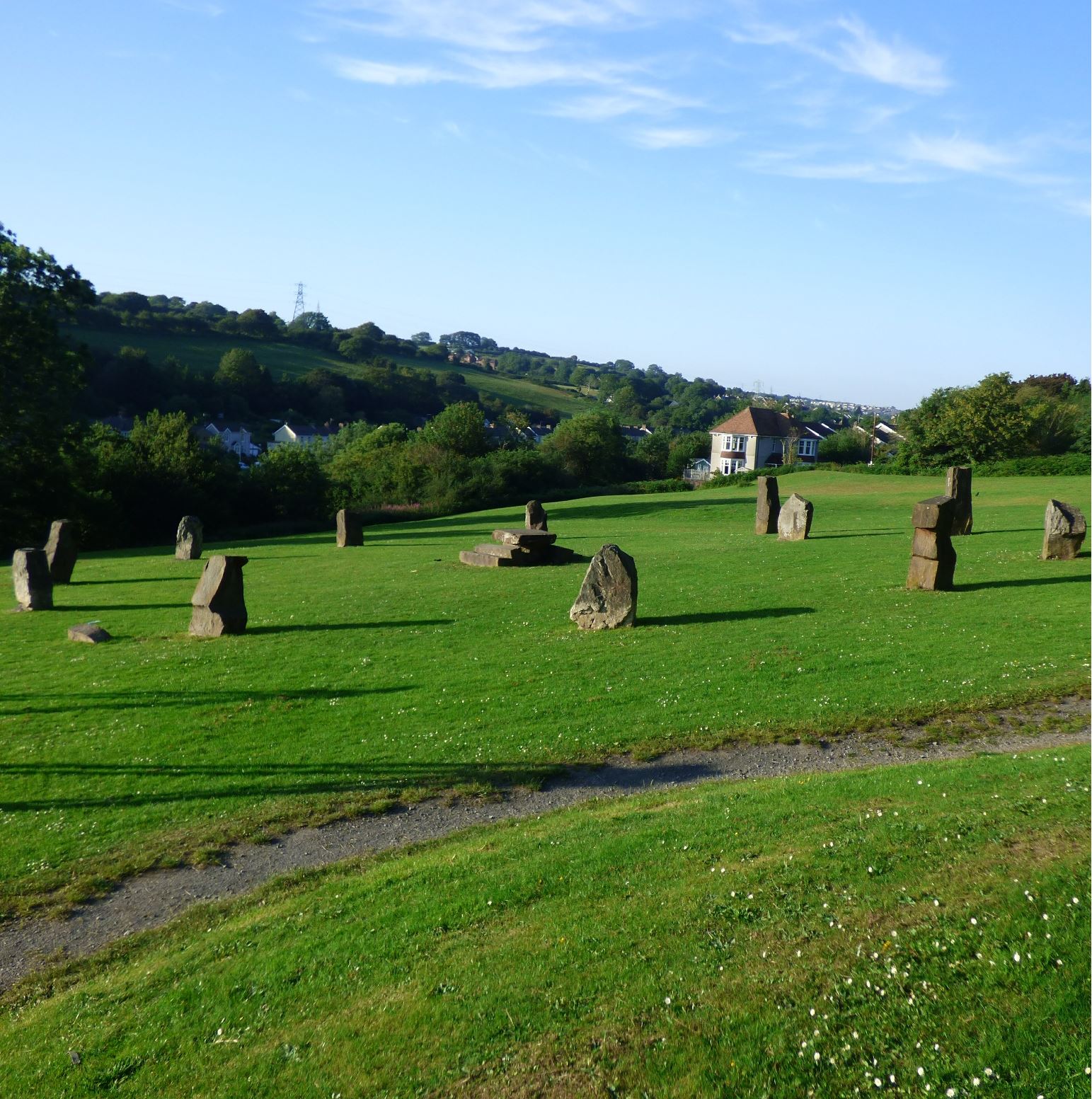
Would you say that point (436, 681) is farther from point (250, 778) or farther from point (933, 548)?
point (933, 548)

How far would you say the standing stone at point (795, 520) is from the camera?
36.7 m

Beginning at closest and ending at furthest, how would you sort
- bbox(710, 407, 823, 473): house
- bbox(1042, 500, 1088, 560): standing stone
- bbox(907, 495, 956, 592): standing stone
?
1. bbox(907, 495, 956, 592): standing stone
2. bbox(1042, 500, 1088, 560): standing stone
3. bbox(710, 407, 823, 473): house

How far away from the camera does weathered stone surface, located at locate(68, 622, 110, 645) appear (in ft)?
73.4

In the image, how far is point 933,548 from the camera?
24.3 m

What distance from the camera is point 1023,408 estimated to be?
7794 cm

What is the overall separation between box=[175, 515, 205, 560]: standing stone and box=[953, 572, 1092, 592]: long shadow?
29.1 m

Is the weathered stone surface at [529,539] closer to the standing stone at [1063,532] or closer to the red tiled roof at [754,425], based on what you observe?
the standing stone at [1063,532]

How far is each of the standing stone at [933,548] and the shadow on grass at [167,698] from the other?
13821 millimetres

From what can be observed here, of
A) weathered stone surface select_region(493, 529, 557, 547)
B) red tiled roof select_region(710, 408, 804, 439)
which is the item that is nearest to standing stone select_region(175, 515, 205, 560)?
weathered stone surface select_region(493, 529, 557, 547)

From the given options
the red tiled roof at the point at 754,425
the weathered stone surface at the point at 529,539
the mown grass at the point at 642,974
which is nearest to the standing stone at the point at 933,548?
the weathered stone surface at the point at 529,539

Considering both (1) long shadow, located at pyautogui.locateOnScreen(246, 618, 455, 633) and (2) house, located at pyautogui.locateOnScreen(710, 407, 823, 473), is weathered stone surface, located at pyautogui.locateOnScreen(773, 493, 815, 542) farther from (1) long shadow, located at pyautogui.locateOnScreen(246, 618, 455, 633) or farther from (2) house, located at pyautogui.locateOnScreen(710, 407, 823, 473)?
(2) house, located at pyautogui.locateOnScreen(710, 407, 823, 473)

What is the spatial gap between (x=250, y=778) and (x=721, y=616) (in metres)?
12.5

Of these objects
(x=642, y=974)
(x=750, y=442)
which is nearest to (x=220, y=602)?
(x=642, y=974)

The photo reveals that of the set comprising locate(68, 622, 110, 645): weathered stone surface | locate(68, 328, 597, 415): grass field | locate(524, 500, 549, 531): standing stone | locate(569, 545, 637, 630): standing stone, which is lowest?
locate(68, 622, 110, 645): weathered stone surface
